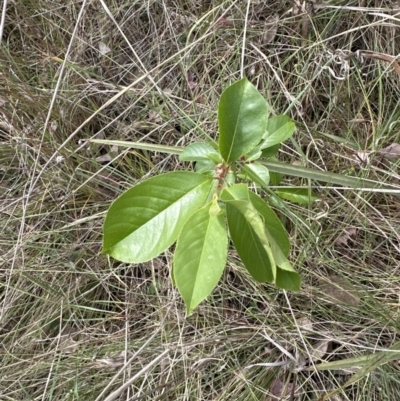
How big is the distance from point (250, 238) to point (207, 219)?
73 mm

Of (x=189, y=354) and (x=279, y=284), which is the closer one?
(x=279, y=284)

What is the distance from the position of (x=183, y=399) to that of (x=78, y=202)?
65 centimetres

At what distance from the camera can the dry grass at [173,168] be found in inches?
51.3

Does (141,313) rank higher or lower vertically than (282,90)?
lower

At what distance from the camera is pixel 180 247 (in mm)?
664

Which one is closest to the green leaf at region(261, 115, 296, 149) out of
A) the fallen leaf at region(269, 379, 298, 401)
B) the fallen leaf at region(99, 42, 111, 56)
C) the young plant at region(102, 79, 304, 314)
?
the young plant at region(102, 79, 304, 314)

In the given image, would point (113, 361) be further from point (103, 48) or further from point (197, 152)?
point (103, 48)

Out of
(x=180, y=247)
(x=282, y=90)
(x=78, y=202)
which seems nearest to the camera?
(x=180, y=247)

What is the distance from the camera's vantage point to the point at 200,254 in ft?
2.21

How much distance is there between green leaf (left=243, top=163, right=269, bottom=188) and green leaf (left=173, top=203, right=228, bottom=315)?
0.43ft

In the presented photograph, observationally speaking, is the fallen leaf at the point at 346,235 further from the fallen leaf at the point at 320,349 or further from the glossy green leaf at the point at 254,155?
the glossy green leaf at the point at 254,155

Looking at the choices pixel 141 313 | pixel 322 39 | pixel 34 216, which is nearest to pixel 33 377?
pixel 141 313

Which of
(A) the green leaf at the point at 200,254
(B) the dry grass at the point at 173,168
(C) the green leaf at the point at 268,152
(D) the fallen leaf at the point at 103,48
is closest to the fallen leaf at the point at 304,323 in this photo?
(B) the dry grass at the point at 173,168

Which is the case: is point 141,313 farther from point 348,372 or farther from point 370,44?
point 370,44
